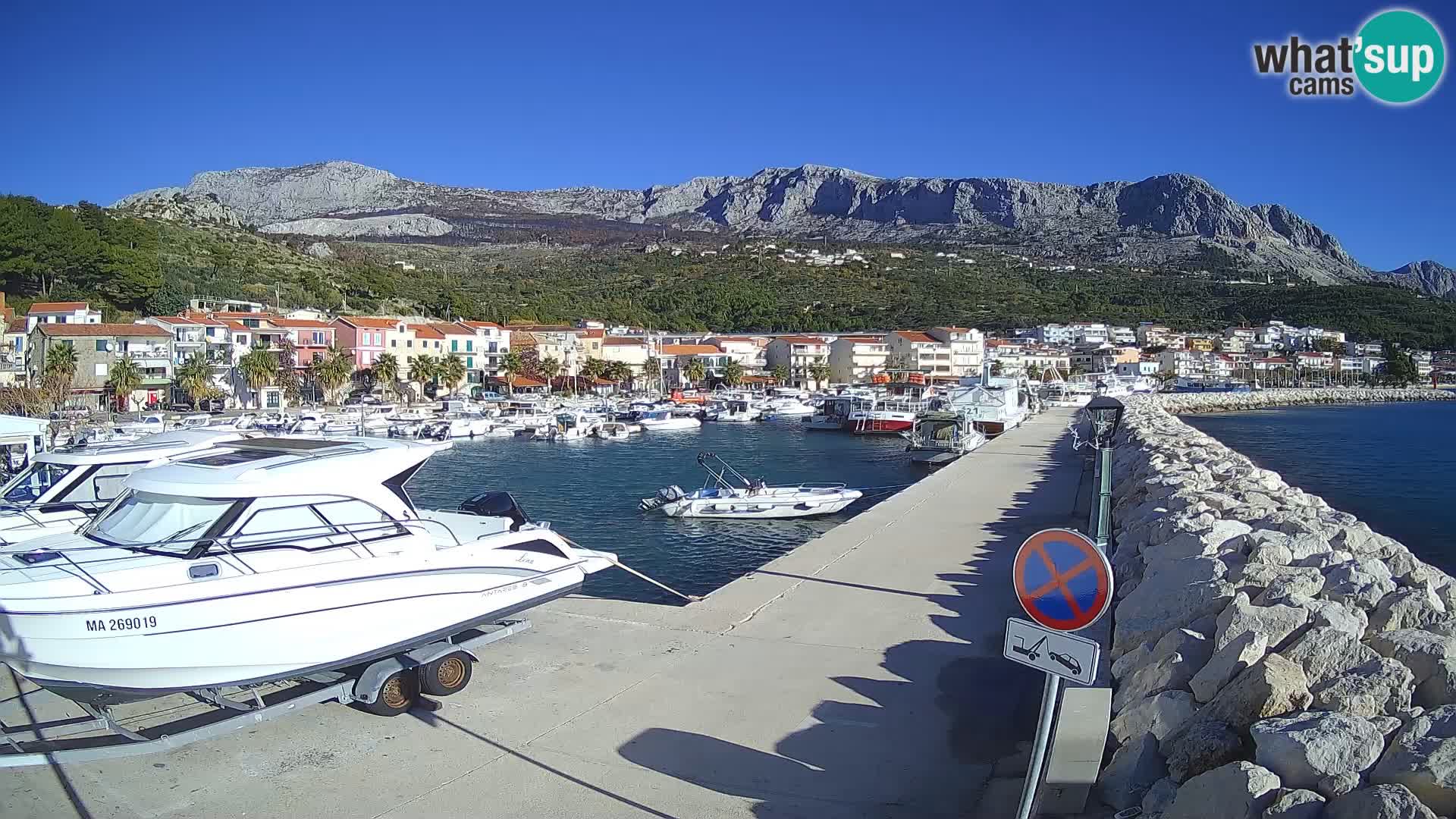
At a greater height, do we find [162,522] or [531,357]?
[531,357]

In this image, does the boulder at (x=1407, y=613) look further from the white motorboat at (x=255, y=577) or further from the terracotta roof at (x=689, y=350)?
the terracotta roof at (x=689, y=350)

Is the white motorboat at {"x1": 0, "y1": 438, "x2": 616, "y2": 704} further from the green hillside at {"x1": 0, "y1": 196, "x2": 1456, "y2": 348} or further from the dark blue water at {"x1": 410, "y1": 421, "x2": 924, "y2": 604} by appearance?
the green hillside at {"x1": 0, "y1": 196, "x2": 1456, "y2": 348}

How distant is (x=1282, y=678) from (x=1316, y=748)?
2.90 ft

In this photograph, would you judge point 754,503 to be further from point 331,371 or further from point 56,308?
point 56,308

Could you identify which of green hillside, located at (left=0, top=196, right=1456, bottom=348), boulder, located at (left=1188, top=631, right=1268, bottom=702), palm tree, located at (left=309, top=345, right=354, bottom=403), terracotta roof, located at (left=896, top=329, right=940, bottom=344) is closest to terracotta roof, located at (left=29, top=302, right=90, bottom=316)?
green hillside, located at (left=0, top=196, right=1456, bottom=348)

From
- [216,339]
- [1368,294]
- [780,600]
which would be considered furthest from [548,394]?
[1368,294]

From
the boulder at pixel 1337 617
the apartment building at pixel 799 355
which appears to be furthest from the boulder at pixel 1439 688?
the apartment building at pixel 799 355

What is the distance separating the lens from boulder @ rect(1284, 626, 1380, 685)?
19.7 feet

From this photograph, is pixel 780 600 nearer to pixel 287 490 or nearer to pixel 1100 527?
pixel 1100 527

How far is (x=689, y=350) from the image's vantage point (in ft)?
315

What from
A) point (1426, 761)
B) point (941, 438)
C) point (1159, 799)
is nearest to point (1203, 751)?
point (1159, 799)

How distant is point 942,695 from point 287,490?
5147 millimetres

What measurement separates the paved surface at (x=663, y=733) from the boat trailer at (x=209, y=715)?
13 cm

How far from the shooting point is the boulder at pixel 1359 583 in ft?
25.3
